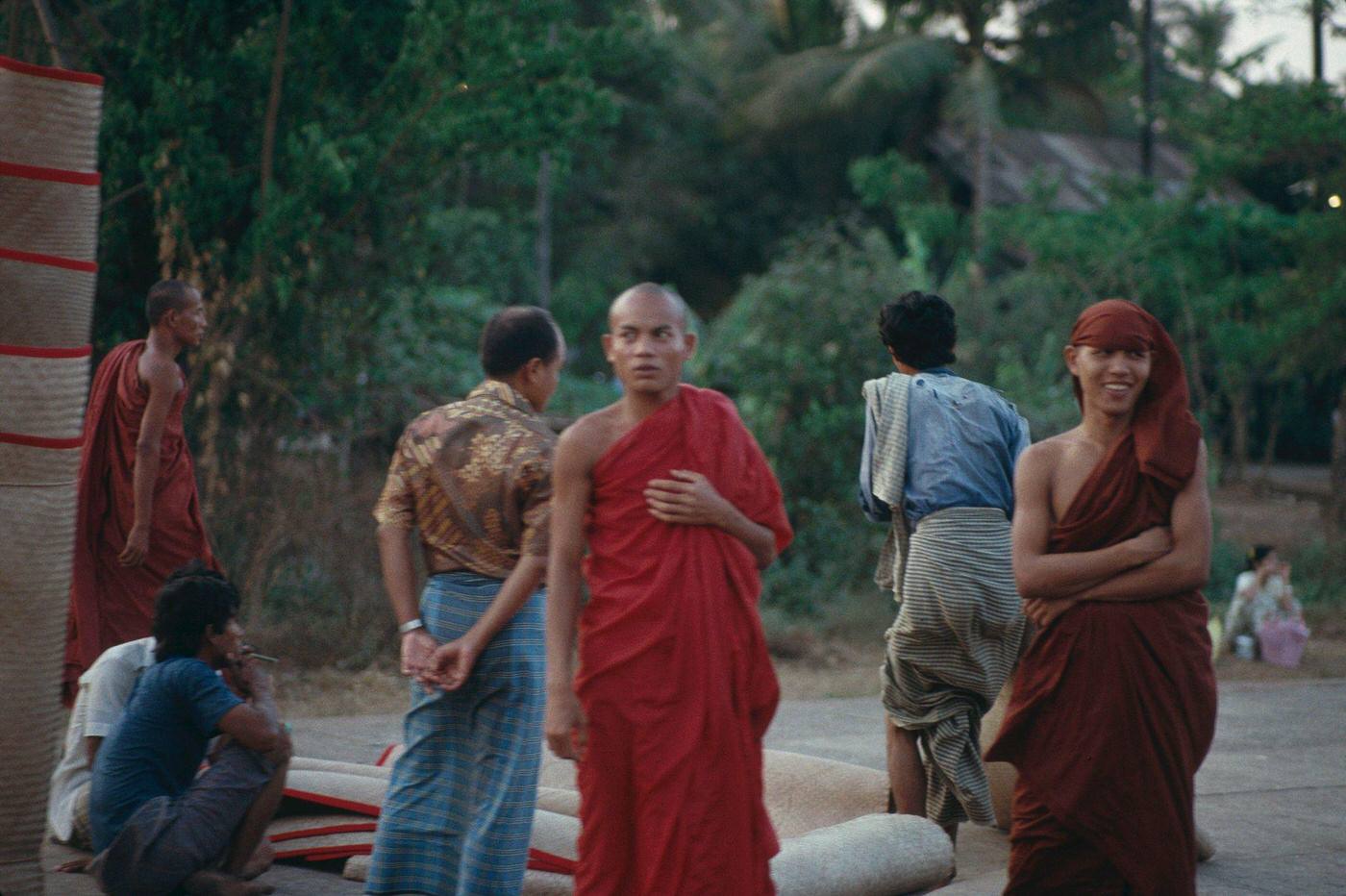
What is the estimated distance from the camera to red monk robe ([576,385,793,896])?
3.75 metres

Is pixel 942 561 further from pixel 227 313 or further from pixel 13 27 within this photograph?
pixel 227 313

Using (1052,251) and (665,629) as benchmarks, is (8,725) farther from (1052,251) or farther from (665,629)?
(1052,251)

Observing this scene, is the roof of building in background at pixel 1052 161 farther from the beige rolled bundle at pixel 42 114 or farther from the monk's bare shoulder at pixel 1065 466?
the beige rolled bundle at pixel 42 114

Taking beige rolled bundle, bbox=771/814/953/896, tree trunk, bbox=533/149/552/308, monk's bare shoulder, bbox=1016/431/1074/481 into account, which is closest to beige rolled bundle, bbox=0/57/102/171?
monk's bare shoulder, bbox=1016/431/1074/481

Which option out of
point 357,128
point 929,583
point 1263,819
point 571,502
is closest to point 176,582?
point 571,502

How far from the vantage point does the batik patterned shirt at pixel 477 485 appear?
14.3 feet

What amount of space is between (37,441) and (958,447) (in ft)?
9.78

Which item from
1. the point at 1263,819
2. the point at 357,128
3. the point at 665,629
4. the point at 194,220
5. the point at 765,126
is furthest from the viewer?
the point at 765,126

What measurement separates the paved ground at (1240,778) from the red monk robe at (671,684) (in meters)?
1.60

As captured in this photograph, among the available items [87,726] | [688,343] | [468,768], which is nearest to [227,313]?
[87,726]

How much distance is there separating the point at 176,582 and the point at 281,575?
17.7 feet

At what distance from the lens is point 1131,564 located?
3.97 m

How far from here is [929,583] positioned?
215 inches

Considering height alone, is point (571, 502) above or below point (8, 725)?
above
